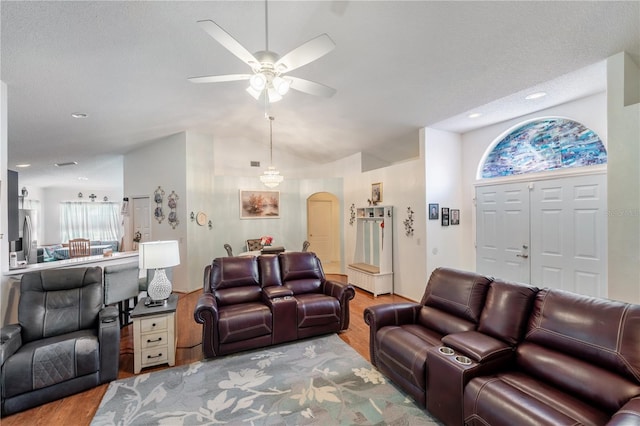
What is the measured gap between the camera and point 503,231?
14.8 feet

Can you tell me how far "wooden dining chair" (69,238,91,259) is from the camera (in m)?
7.44

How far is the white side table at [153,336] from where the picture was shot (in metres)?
2.82

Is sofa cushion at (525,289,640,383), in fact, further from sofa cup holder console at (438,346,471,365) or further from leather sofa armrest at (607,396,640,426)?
Answer: sofa cup holder console at (438,346,471,365)

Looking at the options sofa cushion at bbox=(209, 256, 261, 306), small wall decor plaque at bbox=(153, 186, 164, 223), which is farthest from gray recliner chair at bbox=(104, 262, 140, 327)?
small wall decor plaque at bbox=(153, 186, 164, 223)

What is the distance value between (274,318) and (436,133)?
4099 millimetres

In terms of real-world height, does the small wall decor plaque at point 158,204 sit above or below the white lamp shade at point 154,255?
above

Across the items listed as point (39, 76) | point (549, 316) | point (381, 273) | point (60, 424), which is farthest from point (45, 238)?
point (549, 316)

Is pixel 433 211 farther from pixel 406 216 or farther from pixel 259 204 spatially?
pixel 259 204

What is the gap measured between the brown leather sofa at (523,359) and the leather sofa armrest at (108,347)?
254 centimetres

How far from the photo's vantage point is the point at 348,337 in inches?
143

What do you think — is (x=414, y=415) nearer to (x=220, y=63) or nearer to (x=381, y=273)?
(x=381, y=273)

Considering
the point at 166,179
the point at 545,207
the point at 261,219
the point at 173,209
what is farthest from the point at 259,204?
the point at 545,207

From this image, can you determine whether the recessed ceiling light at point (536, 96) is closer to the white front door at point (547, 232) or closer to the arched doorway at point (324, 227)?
the white front door at point (547, 232)

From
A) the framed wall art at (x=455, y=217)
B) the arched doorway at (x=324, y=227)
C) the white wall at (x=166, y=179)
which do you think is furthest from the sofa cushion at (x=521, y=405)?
the arched doorway at (x=324, y=227)
